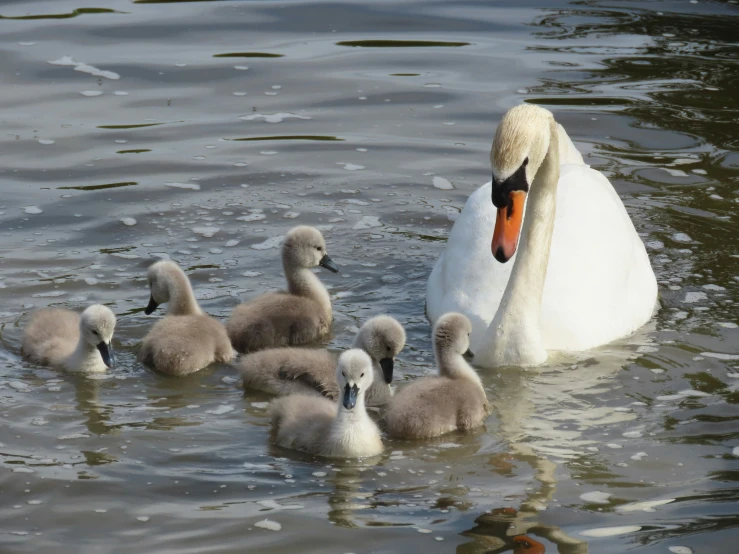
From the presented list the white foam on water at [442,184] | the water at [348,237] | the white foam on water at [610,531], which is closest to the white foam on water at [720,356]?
the water at [348,237]

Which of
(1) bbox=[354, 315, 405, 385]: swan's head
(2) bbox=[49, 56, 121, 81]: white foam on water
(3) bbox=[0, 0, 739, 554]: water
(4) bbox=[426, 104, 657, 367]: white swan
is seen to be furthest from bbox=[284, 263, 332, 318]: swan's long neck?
(2) bbox=[49, 56, 121, 81]: white foam on water

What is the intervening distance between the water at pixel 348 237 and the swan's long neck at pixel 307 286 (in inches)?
8.7

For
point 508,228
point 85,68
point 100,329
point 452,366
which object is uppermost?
point 85,68

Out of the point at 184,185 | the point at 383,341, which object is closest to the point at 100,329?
the point at 383,341

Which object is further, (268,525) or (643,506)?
(643,506)

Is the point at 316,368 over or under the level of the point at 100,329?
under

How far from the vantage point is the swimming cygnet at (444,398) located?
20.7 ft

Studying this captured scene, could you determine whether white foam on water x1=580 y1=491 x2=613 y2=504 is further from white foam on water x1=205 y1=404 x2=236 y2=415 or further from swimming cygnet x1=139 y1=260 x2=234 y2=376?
swimming cygnet x1=139 y1=260 x2=234 y2=376

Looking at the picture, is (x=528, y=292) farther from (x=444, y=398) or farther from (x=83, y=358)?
(x=83, y=358)

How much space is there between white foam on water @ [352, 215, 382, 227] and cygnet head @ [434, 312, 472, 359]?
3119 millimetres

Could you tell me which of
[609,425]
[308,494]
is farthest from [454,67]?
[308,494]

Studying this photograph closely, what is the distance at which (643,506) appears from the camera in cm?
565

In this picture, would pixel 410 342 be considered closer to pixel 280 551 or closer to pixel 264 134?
pixel 280 551

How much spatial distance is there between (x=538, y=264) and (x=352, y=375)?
1894 mm
